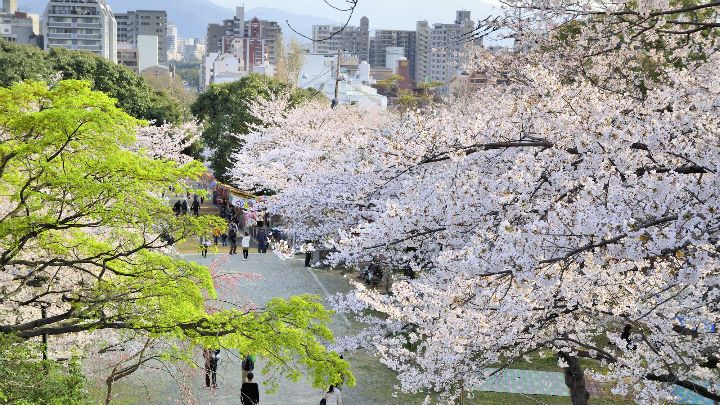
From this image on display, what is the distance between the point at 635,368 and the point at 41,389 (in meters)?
5.17

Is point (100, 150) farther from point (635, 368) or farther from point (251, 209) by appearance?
point (251, 209)

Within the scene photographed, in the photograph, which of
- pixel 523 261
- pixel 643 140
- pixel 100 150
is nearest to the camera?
pixel 523 261

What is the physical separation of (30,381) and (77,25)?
4876 inches

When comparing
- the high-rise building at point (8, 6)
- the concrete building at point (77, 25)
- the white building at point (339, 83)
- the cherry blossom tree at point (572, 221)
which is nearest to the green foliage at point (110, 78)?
the white building at point (339, 83)

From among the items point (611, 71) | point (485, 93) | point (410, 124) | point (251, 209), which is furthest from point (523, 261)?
point (251, 209)

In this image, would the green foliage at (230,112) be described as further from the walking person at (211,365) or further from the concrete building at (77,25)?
the concrete building at (77,25)

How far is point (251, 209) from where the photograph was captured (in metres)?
27.1

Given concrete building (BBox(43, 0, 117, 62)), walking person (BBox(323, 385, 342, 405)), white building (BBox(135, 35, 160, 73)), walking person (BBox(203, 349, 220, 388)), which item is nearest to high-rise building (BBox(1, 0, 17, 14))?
white building (BBox(135, 35, 160, 73))

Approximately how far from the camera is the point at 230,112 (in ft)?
130

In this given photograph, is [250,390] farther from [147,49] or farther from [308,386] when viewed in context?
[147,49]

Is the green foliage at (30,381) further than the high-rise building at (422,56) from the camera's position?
No

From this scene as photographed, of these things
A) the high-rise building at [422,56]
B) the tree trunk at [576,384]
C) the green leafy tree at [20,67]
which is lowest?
the tree trunk at [576,384]

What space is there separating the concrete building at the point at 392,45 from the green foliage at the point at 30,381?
17318 centimetres

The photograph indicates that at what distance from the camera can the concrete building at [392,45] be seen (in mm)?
182750
